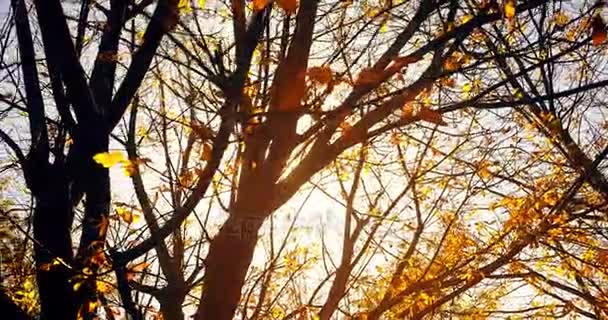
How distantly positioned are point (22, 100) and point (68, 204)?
1.13m

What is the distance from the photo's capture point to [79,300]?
306 cm

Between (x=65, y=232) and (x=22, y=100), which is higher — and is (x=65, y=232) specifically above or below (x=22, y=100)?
below

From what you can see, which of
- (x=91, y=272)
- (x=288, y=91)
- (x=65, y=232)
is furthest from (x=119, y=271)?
(x=288, y=91)

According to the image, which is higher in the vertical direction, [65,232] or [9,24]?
[9,24]

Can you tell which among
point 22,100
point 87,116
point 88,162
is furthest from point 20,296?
point 87,116

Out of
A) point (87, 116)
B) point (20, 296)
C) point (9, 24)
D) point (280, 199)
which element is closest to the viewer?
point (87, 116)

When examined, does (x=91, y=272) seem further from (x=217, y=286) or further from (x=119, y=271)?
(x=217, y=286)

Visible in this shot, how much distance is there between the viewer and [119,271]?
3072 millimetres

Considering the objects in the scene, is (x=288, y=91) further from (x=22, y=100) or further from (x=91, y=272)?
(x=22, y=100)

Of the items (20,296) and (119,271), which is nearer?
(119,271)

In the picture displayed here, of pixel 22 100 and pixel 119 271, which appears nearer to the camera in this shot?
pixel 119 271

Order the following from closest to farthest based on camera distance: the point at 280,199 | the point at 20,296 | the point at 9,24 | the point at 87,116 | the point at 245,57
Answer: the point at 245,57, the point at 87,116, the point at 280,199, the point at 9,24, the point at 20,296

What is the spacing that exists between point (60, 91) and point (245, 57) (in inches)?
49.9

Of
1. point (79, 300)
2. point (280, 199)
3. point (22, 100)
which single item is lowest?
point (79, 300)
